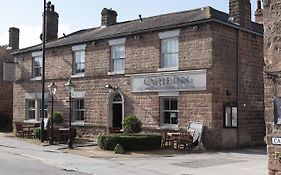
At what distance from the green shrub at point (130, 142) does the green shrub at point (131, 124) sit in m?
2.09

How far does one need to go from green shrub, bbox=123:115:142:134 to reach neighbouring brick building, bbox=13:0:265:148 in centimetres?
79

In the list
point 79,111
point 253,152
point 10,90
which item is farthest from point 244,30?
point 10,90

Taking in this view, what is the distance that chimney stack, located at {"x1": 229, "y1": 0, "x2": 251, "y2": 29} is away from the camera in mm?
22123

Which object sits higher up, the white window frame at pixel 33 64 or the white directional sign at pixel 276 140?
the white window frame at pixel 33 64

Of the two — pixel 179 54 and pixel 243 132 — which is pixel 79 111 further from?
pixel 243 132

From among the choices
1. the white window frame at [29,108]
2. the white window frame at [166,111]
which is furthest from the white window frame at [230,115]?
the white window frame at [29,108]

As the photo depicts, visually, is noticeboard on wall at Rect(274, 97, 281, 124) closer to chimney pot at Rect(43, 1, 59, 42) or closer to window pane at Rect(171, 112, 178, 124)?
window pane at Rect(171, 112, 178, 124)

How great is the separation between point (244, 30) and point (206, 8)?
224 cm

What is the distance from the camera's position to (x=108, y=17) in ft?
95.6

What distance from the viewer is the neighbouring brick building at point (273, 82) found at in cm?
1066

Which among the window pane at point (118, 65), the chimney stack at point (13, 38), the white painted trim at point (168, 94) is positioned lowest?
the white painted trim at point (168, 94)

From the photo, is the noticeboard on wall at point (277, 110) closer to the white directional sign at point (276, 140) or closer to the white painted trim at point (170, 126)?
the white directional sign at point (276, 140)

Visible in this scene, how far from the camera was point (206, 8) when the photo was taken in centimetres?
2239

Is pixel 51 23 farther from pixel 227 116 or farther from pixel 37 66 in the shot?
pixel 227 116
